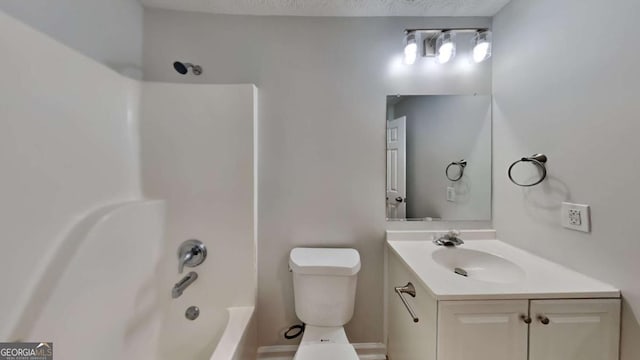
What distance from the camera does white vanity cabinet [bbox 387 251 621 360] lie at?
2.87 ft

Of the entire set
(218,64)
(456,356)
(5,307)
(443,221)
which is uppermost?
(218,64)

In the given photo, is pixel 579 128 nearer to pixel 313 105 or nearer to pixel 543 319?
pixel 543 319

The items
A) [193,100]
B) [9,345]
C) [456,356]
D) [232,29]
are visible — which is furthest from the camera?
[232,29]

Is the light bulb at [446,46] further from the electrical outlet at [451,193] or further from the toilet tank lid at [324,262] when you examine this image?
the toilet tank lid at [324,262]

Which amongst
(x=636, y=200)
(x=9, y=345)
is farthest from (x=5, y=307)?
(x=636, y=200)

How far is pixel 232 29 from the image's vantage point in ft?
5.04

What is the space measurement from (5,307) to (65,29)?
44.3 inches

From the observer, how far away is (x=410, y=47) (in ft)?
4.94

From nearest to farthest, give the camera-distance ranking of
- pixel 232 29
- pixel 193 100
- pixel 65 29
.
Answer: pixel 65 29
pixel 193 100
pixel 232 29

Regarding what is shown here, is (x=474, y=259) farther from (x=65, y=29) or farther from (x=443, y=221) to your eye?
(x=65, y=29)

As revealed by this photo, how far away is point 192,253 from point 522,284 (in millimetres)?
1630

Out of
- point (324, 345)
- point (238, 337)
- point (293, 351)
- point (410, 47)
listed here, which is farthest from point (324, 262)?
point (410, 47)

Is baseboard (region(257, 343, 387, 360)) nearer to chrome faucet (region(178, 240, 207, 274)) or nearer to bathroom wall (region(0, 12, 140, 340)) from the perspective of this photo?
chrome faucet (region(178, 240, 207, 274))

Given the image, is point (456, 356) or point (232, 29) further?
point (232, 29)
